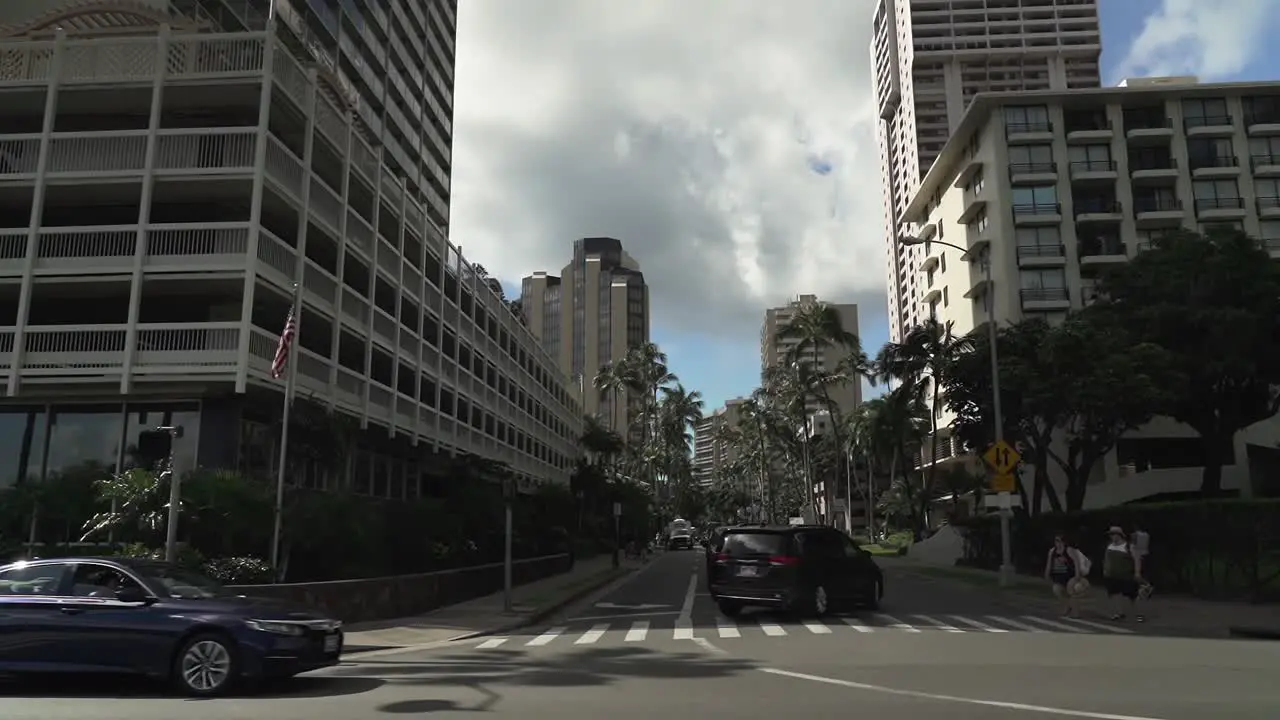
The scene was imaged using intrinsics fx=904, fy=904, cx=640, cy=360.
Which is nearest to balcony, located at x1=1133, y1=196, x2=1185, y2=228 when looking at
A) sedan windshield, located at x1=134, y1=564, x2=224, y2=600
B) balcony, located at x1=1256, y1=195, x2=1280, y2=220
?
balcony, located at x1=1256, y1=195, x2=1280, y2=220

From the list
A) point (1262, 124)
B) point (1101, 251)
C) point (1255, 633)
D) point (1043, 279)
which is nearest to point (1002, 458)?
point (1255, 633)

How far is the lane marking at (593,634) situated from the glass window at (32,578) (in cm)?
721

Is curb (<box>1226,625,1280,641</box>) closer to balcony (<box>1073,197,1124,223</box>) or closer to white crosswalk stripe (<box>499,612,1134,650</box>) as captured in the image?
white crosswalk stripe (<box>499,612,1134,650</box>)

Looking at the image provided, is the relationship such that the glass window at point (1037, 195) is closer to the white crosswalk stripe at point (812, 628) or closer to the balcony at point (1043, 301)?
the balcony at point (1043, 301)

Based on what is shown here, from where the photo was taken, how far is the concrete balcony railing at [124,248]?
2202cm

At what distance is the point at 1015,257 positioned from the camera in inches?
2373

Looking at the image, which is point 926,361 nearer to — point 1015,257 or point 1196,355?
point 1196,355

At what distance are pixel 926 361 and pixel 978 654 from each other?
116 feet

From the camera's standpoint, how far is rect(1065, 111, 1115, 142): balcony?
202 feet

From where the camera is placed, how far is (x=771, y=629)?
50.3ft

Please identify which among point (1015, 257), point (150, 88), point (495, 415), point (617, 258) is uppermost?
point (617, 258)

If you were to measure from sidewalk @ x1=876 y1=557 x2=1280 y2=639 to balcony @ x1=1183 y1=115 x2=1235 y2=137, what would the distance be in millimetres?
49062

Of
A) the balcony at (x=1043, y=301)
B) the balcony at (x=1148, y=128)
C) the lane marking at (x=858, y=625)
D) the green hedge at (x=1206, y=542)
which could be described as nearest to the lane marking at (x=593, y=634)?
the lane marking at (x=858, y=625)

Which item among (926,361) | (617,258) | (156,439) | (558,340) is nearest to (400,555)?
(156,439)
